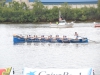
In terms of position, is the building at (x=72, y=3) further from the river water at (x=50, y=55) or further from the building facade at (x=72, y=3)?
the river water at (x=50, y=55)

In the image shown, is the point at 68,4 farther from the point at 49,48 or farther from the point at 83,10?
the point at 49,48

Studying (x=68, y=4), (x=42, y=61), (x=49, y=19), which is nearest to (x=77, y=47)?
(x=42, y=61)

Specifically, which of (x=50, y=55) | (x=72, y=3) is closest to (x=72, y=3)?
(x=72, y=3)

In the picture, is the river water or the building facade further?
the building facade

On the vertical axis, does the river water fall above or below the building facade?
below

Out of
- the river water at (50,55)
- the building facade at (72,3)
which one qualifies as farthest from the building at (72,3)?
the river water at (50,55)

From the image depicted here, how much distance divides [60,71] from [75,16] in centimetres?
7725

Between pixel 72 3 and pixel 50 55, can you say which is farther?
pixel 72 3

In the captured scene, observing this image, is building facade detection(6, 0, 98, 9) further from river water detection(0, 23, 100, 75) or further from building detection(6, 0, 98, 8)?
river water detection(0, 23, 100, 75)

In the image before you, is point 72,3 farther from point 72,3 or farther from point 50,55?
point 50,55

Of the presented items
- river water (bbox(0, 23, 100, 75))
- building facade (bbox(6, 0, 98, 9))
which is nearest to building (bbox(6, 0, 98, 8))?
building facade (bbox(6, 0, 98, 9))

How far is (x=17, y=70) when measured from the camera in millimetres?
36312

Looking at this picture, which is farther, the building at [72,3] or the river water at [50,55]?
the building at [72,3]

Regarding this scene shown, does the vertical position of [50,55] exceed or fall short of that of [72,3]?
it falls short
